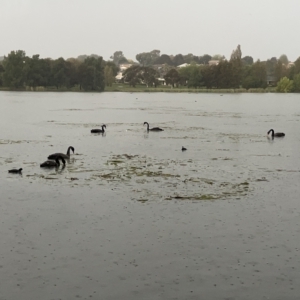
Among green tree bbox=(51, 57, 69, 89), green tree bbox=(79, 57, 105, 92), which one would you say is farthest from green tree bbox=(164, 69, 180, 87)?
green tree bbox=(51, 57, 69, 89)

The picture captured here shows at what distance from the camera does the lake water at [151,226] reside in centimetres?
1134

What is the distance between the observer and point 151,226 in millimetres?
15172

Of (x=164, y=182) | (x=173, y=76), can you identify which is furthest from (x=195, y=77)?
(x=164, y=182)

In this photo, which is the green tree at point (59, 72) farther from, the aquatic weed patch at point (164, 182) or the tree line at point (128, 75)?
the aquatic weed patch at point (164, 182)

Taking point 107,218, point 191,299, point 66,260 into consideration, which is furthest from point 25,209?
point 191,299

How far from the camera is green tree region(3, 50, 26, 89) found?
13975 centimetres

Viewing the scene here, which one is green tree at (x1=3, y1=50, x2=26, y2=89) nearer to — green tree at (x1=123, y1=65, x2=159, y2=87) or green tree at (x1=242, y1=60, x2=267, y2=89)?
green tree at (x1=123, y1=65, x2=159, y2=87)

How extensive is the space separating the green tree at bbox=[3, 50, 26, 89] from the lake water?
115 m

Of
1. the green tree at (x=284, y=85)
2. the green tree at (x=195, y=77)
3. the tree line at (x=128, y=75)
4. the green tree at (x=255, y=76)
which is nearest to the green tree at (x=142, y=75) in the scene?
the tree line at (x=128, y=75)

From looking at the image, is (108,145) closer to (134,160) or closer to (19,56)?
(134,160)

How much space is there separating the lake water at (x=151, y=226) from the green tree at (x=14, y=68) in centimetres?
11481

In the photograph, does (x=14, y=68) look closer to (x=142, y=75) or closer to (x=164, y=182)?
(x=142, y=75)

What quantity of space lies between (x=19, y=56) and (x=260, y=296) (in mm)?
137791

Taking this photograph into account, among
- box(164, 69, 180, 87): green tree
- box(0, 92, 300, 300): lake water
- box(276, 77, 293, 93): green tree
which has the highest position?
box(164, 69, 180, 87): green tree
